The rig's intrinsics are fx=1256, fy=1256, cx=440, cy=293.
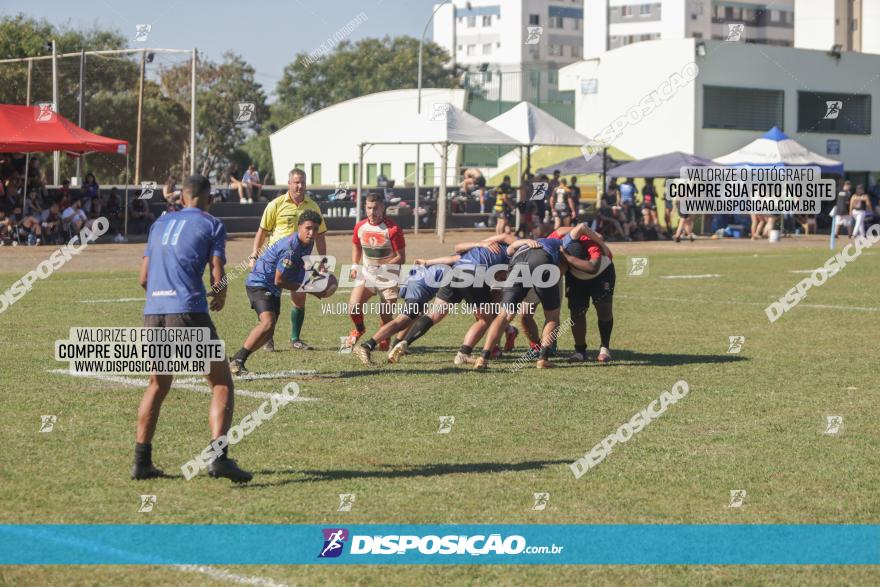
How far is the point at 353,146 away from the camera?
230 ft

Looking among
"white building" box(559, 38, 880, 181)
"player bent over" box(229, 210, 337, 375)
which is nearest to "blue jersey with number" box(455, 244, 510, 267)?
"player bent over" box(229, 210, 337, 375)

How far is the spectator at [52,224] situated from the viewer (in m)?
34.8

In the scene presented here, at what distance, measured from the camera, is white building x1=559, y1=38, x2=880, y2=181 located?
53125 mm

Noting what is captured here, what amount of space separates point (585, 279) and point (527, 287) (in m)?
0.99

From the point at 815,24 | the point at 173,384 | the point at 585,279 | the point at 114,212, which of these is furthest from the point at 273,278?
the point at 815,24

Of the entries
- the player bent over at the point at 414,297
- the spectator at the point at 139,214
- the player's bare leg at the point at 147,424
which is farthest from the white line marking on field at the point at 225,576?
the spectator at the point at 139,214

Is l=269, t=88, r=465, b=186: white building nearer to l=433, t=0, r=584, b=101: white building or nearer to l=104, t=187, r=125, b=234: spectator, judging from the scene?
l=104, t=187, r=125, b=234: spectator

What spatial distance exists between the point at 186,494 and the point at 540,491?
230 centimetres

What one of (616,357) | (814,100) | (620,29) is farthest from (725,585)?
(620,29)

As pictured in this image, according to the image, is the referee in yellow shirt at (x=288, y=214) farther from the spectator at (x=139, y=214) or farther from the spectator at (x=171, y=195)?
the spectator at (x=139, y=214)

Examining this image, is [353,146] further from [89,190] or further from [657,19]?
[657,19]

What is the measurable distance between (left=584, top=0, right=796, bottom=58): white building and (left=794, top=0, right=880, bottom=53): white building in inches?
1639

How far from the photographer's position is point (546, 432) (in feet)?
33.8

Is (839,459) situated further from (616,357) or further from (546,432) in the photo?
(616,357)
